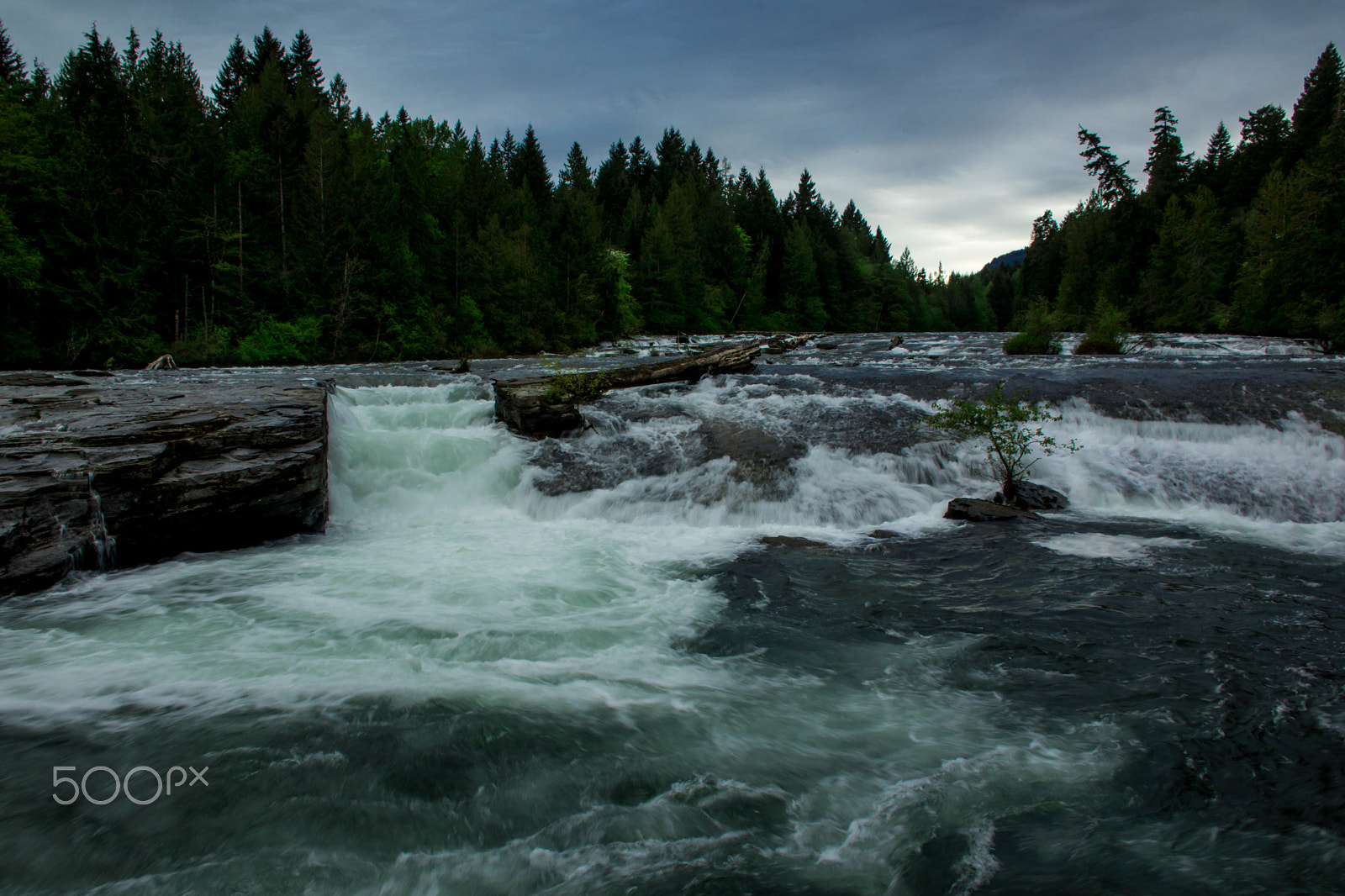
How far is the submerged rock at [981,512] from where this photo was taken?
9.73 meters

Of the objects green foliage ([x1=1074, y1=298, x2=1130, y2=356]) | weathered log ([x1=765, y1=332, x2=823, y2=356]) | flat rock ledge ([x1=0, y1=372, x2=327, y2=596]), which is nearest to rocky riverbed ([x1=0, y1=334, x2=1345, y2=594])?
flat rock ledge ([x1=0, y1=372, x2=327, y2=596])

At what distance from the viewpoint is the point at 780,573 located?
7836mm

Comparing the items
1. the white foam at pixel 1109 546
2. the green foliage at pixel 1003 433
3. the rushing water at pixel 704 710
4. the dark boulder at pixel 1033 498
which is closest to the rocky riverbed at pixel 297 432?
the rushing water at pixel 704 710

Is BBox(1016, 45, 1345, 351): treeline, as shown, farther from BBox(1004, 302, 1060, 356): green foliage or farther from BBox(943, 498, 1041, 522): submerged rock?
BBox(943, 498, 1041, 522): submerged rock

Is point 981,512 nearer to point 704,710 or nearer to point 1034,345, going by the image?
point 704,710

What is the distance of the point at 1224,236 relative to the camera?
4509 centimetres

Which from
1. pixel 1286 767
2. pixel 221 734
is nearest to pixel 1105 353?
pixel 1286 767

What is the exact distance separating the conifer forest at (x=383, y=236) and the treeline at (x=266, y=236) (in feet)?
0.45

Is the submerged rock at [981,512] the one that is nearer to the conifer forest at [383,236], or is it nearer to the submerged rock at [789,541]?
the submerged rock at [789,541]

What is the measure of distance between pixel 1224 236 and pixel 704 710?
60.7m

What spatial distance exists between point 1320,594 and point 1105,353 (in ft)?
69.6

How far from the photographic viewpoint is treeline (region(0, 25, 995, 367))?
27766mm

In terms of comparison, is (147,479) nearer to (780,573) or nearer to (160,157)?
(780,573)

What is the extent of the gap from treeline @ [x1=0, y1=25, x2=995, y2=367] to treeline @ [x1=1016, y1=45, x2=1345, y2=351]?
113 ft
